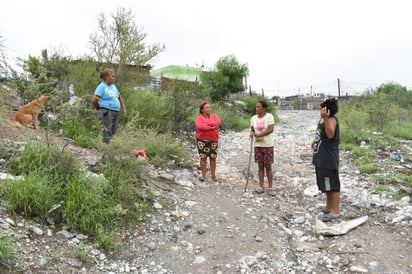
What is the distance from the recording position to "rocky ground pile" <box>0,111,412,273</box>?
3.01 metres

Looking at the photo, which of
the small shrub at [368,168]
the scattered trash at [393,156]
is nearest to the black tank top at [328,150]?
the small shrub at [368,168]

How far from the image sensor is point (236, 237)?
3.69m

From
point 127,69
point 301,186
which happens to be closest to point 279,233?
point 301,186

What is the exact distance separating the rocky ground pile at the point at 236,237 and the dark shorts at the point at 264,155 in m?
0.54

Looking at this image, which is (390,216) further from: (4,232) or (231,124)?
(231,124)

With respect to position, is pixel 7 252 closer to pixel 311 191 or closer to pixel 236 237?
pixel 236 237

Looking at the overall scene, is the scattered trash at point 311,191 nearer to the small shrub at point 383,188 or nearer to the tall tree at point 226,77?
the small shrub at point 383,188

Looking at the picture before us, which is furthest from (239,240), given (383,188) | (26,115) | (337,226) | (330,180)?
(26,115)

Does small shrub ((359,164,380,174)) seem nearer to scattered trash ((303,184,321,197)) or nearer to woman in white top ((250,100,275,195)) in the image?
scattered trash ((303,184,321,197))

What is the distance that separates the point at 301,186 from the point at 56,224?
394cm

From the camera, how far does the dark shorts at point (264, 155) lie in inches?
197

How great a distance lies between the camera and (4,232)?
8.89 feet

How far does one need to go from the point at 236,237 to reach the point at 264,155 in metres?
1.67

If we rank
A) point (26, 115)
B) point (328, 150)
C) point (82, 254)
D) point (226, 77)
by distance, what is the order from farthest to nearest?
point (226, 77) → point (26, 115) → point (328, 150) → point (82, 254)
